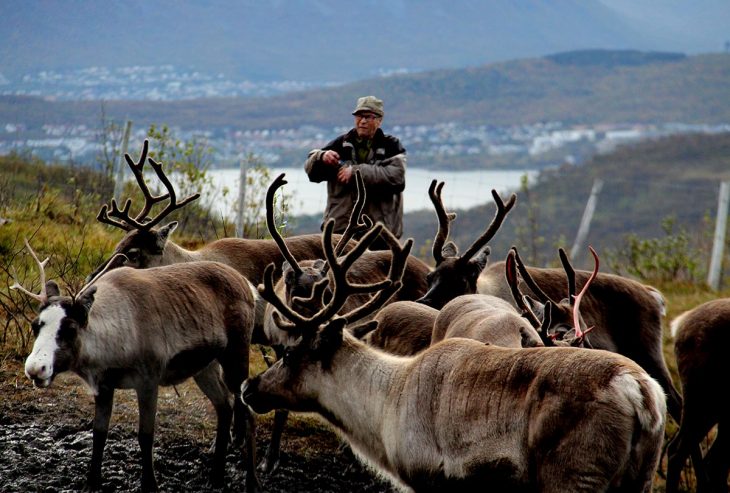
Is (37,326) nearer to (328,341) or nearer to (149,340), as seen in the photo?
(149,340)

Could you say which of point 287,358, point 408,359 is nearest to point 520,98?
point 408,359

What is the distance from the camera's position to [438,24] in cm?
17138

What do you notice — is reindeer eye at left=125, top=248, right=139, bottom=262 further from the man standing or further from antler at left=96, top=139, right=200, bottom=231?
the man standing

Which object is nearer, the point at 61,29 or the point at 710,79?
the point at 61,29

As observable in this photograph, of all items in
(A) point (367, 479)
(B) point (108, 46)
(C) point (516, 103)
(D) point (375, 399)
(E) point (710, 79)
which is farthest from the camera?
(E) point (710, 79)

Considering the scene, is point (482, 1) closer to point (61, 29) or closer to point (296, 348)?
point (61, 29)

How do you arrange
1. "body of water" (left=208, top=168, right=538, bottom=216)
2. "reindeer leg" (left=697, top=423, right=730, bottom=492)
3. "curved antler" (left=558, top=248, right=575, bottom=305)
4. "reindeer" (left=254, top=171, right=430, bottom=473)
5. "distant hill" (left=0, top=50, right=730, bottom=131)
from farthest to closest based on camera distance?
"distant hill" (left=0, top=50, right=730, bottom=131), "body of water" (left=208, top=168, right=538, bottom=216), "reindeer leg" (left=697, top=423, right=730, bottom=492), "curved antler" (left=558, top=248, right=575, bottom=305), "reindeer" (left=254, top=171, right=430, bottom=473)

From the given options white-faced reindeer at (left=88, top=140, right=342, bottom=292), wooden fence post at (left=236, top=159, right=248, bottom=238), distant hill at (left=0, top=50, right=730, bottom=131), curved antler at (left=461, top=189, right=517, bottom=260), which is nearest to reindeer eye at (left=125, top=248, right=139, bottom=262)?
white-faced reindeer at (left=88, top=140, right=342, bottom=292)

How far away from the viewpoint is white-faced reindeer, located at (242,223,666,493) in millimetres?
4668

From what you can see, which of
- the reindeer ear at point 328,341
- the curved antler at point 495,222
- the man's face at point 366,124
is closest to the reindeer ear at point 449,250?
the curved antler at point 495,222

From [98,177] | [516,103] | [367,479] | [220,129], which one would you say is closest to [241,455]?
[367,479]

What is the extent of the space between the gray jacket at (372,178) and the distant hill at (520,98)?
44845 millimetres

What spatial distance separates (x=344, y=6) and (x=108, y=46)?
9721 cm

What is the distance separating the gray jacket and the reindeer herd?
20.9 inches
